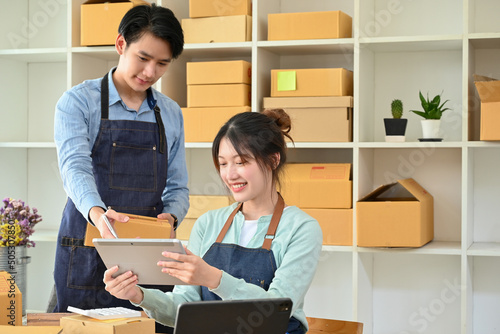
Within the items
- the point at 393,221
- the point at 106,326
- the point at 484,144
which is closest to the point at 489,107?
the point at 484,144

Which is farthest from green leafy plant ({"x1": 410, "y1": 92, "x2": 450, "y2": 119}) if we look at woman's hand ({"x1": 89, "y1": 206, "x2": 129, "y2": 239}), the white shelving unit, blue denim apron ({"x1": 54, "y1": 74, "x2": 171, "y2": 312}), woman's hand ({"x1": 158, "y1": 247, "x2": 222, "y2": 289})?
woman's hand ({"x1": 158, "y1": 247, "x2": 222, "y2": 289})

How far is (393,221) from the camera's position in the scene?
2.93 meters

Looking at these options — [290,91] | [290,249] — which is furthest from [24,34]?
[290,249]

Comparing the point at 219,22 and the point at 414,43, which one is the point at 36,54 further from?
the point at 414,43

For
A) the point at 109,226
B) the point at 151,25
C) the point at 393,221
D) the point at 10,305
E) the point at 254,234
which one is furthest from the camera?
the point at 393,221

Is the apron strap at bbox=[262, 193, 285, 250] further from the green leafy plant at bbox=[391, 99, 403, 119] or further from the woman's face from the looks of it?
the green leafy plant at bbox=[391, 99, 403, 119]

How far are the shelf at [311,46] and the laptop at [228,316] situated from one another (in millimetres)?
2006

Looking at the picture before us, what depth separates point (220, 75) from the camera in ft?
10.4

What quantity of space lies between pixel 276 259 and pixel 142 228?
1.21ft

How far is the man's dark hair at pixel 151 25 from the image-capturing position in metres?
1.95

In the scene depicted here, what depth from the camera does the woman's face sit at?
1.75 meters

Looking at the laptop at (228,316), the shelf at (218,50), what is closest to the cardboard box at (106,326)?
the laptop at (228,316)

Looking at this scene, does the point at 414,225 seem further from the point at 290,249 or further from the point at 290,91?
the point at 290,249

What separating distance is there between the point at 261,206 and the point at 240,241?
0.37 ft
